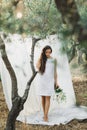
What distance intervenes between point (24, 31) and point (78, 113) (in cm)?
746

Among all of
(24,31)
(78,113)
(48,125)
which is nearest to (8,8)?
(24,31)

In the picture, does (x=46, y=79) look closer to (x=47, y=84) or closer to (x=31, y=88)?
(x=47, y=84)

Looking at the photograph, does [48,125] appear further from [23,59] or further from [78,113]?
[23,59]

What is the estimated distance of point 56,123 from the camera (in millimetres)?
8328

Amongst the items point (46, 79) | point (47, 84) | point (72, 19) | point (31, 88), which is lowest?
point (31, 88)

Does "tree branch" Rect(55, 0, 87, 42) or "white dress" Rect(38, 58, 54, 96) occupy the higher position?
"tree branch" Rect(55, 0, 87, 42)

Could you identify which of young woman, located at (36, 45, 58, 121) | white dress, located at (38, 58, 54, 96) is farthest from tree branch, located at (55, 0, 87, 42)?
white dress, located at (38, 58, 54, 96)

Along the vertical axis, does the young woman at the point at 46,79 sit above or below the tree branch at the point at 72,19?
below

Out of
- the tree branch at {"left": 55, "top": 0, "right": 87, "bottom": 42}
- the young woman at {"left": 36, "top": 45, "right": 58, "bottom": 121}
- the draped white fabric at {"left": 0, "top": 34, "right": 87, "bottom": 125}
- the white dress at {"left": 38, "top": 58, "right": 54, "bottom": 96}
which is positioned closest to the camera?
the tree branch at {"left": 55, "top": 0, "right": 87, "bottom": 42}

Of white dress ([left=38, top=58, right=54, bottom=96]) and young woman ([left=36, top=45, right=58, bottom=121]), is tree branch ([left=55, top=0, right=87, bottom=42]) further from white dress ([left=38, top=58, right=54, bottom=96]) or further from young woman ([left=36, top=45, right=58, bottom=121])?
white dress ([left=38, top=58, right=54, bottom=96])

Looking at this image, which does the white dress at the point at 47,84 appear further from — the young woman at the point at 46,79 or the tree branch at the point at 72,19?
the tree branch at the point at 72,19

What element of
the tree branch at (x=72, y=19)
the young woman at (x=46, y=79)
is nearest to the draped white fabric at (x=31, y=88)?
the young woman at (x=46, y=79)

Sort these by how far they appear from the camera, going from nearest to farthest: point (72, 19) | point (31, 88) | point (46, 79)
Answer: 1. point (72, 19)
2. point (46, 79)
3. point (31, 88)

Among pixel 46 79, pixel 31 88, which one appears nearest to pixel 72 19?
pixel 46 79
